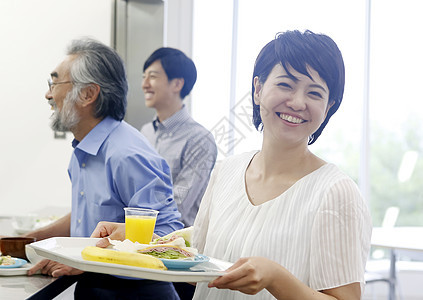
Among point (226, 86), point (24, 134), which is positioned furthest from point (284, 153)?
point (226, 86)

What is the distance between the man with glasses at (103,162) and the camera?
1784mm

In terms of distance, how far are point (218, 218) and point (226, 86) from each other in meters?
3.64

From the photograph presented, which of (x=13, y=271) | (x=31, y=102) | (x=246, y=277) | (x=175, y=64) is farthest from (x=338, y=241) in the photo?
(x=31, y=102)

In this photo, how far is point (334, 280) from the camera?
1145 millimetres

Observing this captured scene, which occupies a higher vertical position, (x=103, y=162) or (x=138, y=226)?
(x=103, y=162)

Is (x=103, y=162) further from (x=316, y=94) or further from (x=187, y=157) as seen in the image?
(x=187, y=157)

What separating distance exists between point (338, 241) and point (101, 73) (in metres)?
1.24

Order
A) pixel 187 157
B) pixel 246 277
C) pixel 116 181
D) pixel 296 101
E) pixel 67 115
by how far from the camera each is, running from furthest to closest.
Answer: pixel 187 157 → pixel 67 115 → pixel 116 181 → pixel 296 101 → pixel 246 277

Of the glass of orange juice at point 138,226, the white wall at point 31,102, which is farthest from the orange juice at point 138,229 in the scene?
the white wall at point 31,102

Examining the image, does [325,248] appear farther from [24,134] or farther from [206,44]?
[206,44]

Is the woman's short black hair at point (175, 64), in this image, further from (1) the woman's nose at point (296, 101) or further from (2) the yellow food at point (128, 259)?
(2) the yellow food at point (128, 259)

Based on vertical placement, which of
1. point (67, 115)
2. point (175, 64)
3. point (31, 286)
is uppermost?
point (175, 64)

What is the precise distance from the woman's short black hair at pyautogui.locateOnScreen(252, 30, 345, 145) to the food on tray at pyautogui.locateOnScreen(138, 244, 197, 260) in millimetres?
477

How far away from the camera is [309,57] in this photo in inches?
50.5
